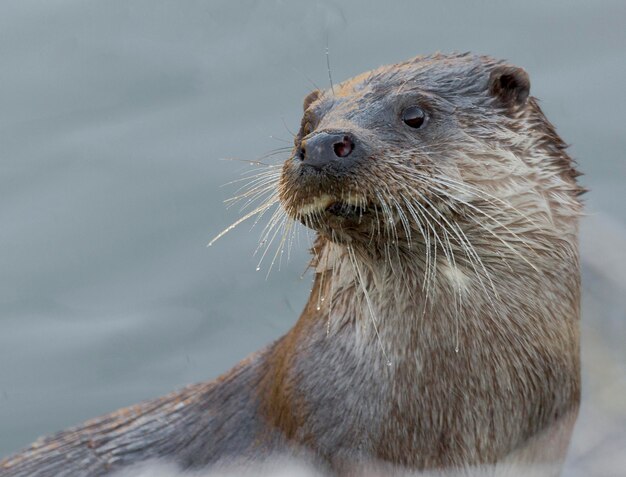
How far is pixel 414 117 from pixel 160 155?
2.99 m

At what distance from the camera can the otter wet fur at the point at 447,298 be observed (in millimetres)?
5379

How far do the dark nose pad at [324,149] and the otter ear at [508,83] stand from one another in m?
0.76

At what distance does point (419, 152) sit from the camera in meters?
5.31

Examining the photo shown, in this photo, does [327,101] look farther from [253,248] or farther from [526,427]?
[253,248]

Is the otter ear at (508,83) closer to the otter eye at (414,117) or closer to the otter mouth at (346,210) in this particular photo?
the otter eye at (414,117)

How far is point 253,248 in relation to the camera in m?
7.95

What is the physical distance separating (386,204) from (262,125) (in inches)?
122

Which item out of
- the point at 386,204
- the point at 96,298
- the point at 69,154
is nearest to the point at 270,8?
the point at 69,154

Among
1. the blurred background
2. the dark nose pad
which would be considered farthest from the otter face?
the blurred background

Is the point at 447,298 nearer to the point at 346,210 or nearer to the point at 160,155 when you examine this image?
the point at 346,210

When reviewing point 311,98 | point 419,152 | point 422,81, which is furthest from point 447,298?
point 311,98

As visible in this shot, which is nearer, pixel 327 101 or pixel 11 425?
pixel 327 101

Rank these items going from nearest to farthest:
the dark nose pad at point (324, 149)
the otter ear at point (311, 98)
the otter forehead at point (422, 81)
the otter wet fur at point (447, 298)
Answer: the dark nose pad at point (324, 149) → the otter wet fur at point (447, 298) → the otter forehead at point (422, 81) → the otter ear at point (311, 98)

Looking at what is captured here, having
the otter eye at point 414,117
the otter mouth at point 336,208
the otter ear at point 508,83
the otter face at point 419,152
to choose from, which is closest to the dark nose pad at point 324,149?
the otter face at point 419,152
